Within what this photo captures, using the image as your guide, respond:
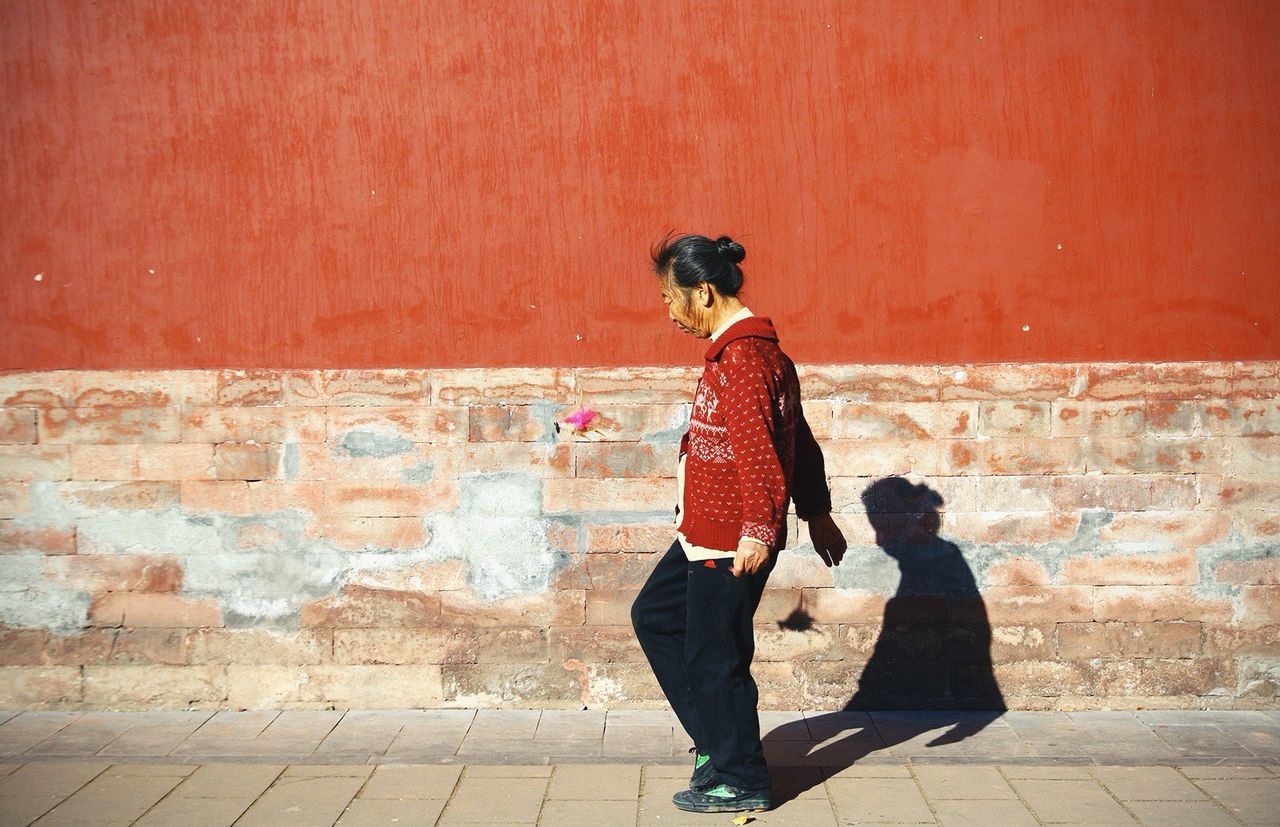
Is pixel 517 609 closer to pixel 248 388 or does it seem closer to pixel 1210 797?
pixel 248 388

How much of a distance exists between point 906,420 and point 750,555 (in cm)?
156

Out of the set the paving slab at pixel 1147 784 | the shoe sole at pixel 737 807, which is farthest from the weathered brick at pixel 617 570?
the paving slab at pixel 1147 784

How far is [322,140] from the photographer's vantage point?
4777 mm

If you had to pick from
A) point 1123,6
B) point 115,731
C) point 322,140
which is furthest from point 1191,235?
point 115,731

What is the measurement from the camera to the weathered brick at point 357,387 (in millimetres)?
4770

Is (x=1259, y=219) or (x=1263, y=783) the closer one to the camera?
(x=1263, y=783)

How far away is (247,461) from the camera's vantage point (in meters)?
4.79

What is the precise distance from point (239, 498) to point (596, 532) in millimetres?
1477

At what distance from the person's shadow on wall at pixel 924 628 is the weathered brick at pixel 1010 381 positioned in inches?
17.1

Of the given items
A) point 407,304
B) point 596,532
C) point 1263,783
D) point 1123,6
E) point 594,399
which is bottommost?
point 1263,783

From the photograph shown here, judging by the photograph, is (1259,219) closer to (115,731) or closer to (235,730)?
(235,730)

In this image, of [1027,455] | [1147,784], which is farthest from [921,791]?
[1027,455]

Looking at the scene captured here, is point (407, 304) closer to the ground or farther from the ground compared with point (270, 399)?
farther from the ground

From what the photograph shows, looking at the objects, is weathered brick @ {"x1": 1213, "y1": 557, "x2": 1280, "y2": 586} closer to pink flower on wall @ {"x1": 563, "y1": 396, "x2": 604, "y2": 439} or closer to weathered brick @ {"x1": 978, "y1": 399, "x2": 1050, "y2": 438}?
weathered brick @ {"x1": 978, "y1": 399, "x2": 1050, "y2": 438}
